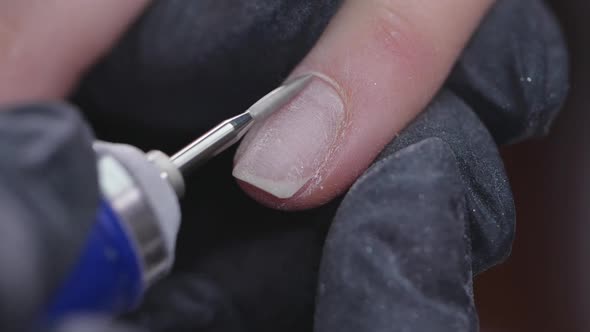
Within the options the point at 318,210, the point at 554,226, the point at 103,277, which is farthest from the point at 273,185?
the point at 554,226

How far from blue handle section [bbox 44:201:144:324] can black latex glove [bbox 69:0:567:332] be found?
4cm

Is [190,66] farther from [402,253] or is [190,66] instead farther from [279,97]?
[402,253]

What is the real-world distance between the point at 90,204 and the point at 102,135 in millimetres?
189

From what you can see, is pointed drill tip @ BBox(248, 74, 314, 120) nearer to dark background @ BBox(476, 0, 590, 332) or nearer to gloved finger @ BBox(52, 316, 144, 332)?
gloved finger @ BBox(52, 316, 144, 332)

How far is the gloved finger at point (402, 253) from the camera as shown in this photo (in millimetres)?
286

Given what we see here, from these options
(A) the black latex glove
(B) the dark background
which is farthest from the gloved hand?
(B) the dark background

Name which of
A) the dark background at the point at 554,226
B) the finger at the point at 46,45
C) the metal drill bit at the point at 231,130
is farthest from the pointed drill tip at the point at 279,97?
the dark background at the point at 554,226

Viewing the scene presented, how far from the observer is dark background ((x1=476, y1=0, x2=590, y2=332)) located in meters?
0.60

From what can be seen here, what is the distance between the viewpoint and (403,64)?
430 millimetres

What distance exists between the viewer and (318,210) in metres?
0.36

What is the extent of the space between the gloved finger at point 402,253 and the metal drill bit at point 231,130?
7 cm

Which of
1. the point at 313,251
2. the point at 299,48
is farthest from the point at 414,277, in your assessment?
the point at 299,48

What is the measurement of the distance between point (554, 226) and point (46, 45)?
1.58 ft

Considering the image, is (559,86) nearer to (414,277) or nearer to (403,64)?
(403,64)
